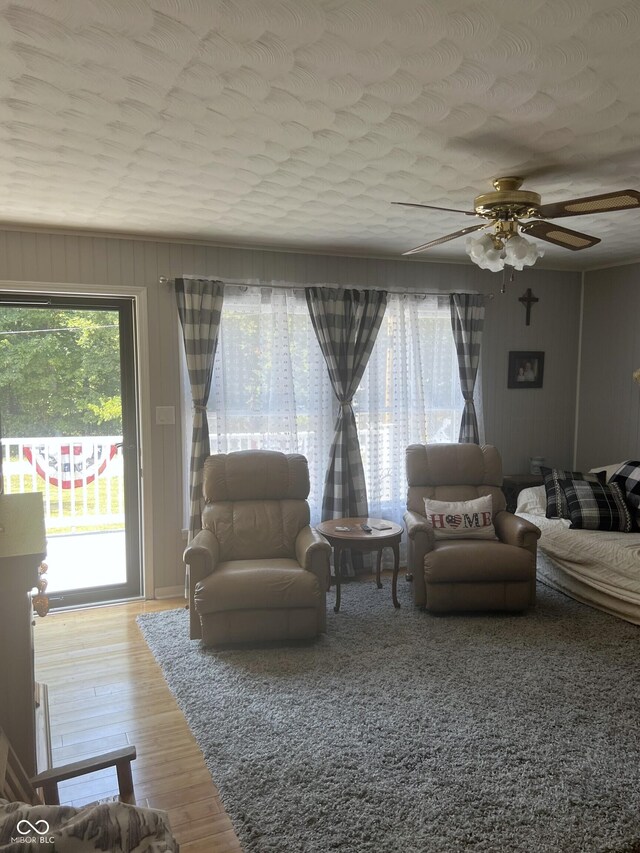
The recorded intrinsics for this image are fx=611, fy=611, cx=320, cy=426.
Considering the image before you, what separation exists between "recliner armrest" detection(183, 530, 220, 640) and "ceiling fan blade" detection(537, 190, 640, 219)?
248 centimetres

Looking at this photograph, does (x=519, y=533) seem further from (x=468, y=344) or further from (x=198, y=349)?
(x=198, y=349)

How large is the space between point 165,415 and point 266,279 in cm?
128

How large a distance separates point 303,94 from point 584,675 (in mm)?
3041

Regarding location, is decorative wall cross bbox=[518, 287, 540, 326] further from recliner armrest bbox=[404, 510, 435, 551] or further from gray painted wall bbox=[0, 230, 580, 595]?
recliner armrest bbox=[404, 510, 435, 551]

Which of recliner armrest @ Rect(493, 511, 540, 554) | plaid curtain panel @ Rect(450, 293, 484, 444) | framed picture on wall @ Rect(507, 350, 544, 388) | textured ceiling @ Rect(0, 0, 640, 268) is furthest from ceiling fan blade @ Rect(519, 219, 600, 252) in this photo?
framed picture on wall @ Rect(507, 350, 544, 388)

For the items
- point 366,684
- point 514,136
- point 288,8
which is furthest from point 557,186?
point 366,684

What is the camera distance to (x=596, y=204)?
236 centimetres

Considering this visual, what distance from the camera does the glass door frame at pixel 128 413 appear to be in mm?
4180

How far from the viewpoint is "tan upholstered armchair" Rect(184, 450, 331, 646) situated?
3.45 m

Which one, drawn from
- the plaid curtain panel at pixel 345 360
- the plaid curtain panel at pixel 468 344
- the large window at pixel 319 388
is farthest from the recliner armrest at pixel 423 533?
the plaid curtain panel at pixel 468 344

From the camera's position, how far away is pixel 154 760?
2.58 meters

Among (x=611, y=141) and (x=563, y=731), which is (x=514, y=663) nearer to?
(x=563, y=731)
